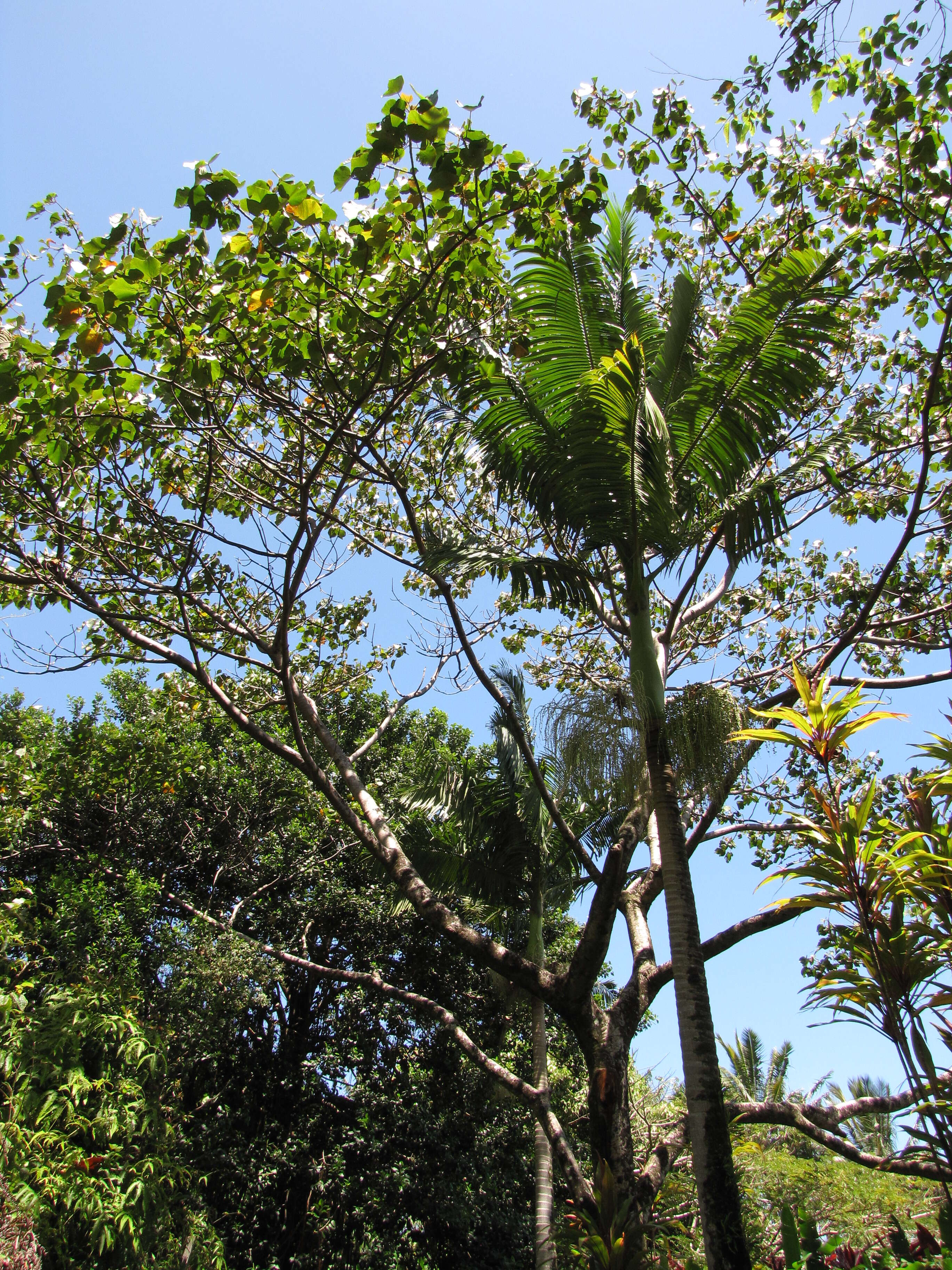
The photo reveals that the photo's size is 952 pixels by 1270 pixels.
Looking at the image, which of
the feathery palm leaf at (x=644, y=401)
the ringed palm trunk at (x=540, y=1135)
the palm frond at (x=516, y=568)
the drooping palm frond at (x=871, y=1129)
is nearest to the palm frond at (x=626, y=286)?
the feathery palm leaf at (x=644, y=401)

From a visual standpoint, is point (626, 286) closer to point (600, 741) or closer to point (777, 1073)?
point (600, 741)

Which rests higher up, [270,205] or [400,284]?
[400,284]

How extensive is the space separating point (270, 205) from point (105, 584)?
14.7 feet

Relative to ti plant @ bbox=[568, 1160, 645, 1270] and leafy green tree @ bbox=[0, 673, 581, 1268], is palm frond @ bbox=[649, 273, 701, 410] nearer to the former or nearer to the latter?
ti plant @ bbox=[568, 1160, 645, 1270]

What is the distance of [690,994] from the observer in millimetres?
4555

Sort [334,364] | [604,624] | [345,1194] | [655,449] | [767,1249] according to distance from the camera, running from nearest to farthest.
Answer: [655,449]
[334,364]
[604,624]
[767,1249]
[345,1194]

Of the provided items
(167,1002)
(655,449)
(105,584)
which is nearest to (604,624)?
(655,449)

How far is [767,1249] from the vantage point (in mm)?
9445

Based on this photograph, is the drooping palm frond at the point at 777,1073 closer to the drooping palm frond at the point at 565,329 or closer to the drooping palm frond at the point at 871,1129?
the drooping palm frond at the point at 871,1129

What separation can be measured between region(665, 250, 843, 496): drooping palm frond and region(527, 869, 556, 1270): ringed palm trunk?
6203 mm

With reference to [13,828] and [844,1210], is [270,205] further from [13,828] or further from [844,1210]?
[844,1210]

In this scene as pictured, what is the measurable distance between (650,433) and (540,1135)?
31.1 ft

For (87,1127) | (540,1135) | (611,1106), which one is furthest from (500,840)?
(87,1127)

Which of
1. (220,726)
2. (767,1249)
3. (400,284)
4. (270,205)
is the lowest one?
(767,1249)
